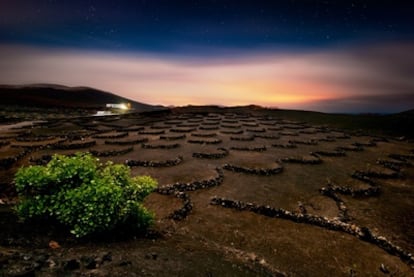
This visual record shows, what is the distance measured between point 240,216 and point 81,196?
9.54 m

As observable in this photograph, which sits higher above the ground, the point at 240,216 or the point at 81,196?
the point at 81,196

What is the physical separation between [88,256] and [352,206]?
16540mm

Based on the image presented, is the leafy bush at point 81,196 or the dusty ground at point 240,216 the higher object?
the leafy bush at point 81,196

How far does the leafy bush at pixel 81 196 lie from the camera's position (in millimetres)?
8992

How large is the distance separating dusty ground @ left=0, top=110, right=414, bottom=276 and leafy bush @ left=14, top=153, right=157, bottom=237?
52cm

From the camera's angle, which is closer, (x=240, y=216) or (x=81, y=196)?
(x=81, y=196)

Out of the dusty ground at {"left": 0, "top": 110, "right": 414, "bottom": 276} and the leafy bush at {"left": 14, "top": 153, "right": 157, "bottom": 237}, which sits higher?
the leafy bush at {"left": 14, "top": 153, "right": 157, "bottom": 237}

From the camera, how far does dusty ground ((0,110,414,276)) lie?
8.00 m

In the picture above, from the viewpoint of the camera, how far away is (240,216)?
16.3 metres

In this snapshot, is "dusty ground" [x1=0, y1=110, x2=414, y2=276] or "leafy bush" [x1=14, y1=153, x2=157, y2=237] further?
"leafy bush" [x1=14, y1=153, x2=157, y2=237]

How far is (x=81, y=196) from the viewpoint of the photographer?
29.7 ft

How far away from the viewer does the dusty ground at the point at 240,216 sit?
800cm

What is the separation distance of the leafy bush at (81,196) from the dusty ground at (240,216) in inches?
20.6

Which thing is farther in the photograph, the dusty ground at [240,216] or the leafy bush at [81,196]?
the leafy bush at [81,196]
